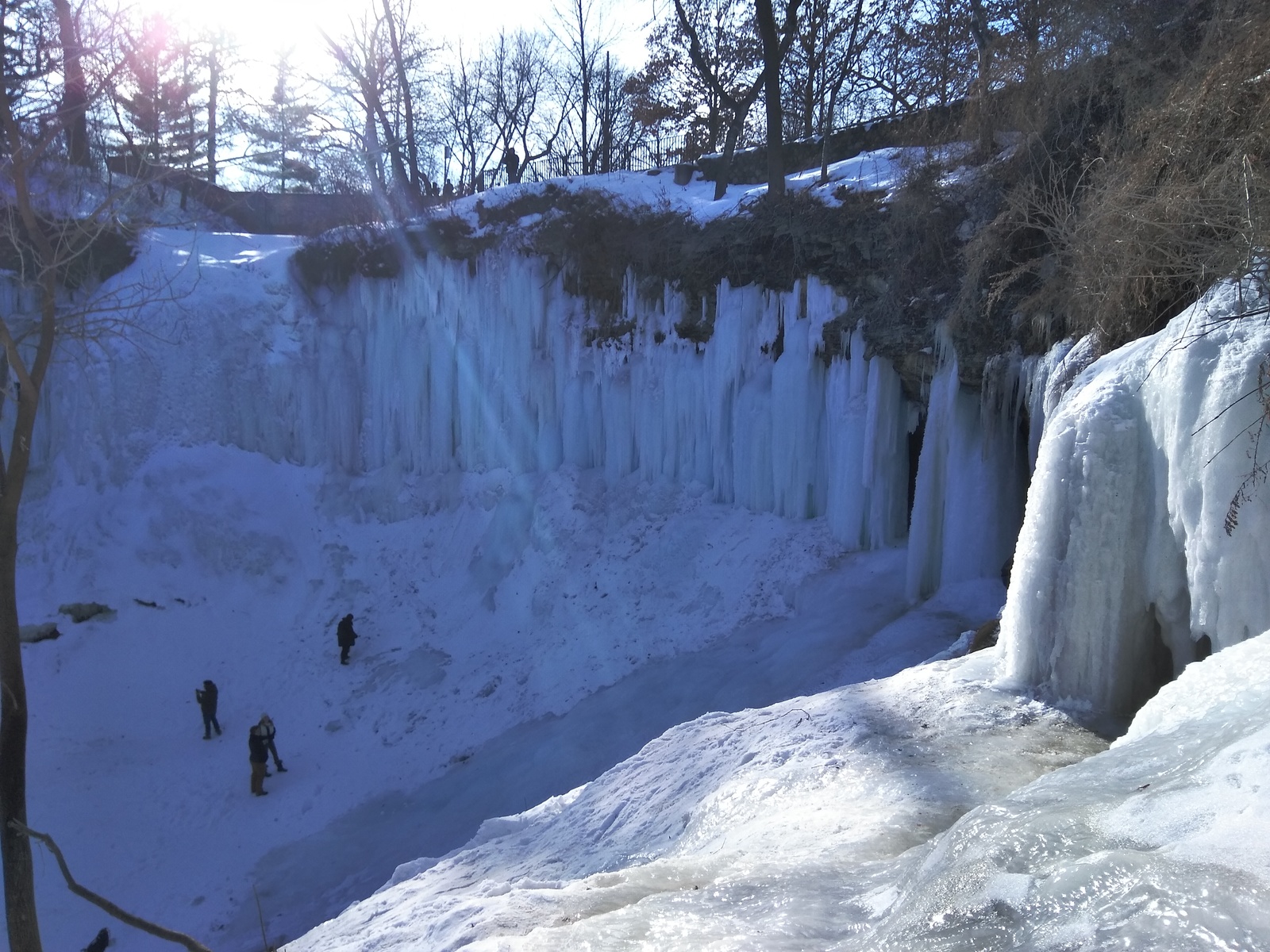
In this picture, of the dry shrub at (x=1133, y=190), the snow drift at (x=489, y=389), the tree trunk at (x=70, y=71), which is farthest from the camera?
the snow drift at (x=489, y=389)

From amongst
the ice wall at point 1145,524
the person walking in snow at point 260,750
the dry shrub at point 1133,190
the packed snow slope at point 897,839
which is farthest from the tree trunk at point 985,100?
the person walking in snow at point 260,750

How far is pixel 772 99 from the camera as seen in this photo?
14430 mm

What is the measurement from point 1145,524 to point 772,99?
1171 cm

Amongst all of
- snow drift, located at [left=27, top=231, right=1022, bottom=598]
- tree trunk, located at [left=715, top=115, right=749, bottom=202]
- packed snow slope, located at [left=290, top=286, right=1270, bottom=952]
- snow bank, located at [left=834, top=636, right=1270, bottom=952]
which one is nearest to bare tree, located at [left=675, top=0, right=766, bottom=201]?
tree trunk, located at [left=715, top=115, right=749, bottom=202]

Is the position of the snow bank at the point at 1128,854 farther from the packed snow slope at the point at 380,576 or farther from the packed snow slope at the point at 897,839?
the packed snow slope at the point at 380,576

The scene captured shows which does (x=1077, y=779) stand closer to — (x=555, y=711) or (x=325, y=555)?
(x=555, y=711)

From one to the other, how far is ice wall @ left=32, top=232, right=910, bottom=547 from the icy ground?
0.61 meters

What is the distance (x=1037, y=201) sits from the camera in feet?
28.1

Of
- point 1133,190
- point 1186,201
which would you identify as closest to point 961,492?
point 1133,190

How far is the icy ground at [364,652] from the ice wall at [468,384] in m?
0.61

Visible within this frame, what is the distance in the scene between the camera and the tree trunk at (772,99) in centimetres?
1399

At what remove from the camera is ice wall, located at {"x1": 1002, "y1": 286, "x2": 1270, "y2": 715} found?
13.4ft

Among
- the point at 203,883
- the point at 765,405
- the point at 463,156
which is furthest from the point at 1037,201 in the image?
the point at 463,156

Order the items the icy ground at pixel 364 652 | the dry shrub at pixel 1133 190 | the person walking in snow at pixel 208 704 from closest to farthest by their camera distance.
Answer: the dry shrub at pixel 1133 190 → the icy ground at pixel 364 652 → the person walking in snow at pixel 208 704
